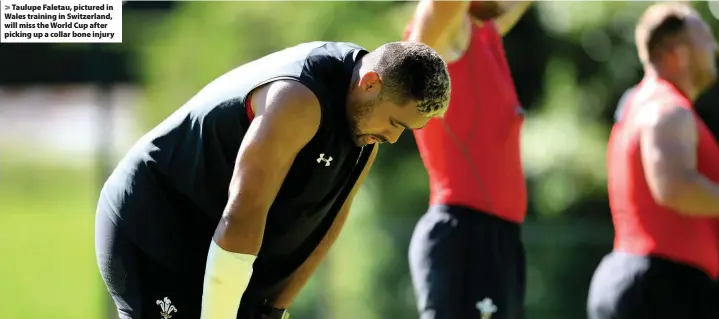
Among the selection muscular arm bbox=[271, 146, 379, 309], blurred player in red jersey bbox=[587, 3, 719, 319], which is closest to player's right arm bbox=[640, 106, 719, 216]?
blurred player in red jersey bbox=[587, 3, 719, 319]

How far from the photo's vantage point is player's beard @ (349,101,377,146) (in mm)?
2273

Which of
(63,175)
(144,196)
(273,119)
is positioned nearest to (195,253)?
(144,196)

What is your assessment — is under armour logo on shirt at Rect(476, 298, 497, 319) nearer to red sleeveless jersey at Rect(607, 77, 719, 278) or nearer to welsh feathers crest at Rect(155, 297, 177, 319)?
Result: red sleeveless jersey at Rect(607, 77, 719, 278)

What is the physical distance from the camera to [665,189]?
3096 mm

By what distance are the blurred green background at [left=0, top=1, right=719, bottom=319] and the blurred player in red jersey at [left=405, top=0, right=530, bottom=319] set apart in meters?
2.83

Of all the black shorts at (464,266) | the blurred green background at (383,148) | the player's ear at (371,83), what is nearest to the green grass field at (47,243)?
the blurred green background at (383,148)

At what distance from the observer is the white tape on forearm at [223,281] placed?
224cm

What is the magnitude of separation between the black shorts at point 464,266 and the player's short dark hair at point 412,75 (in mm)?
968

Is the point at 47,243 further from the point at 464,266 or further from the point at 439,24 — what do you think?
the point at 439,24

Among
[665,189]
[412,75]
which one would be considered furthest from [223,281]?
[665,189]

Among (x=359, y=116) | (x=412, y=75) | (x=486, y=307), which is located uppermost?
(x=412, y=75)

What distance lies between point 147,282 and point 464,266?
3.38 feet

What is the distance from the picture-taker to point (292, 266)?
2705 mm

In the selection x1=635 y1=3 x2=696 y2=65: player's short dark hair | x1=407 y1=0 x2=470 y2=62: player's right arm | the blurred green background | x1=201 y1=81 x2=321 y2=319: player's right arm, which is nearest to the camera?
x1=201 y1=81 x2=321 y2=319: player's right arm
